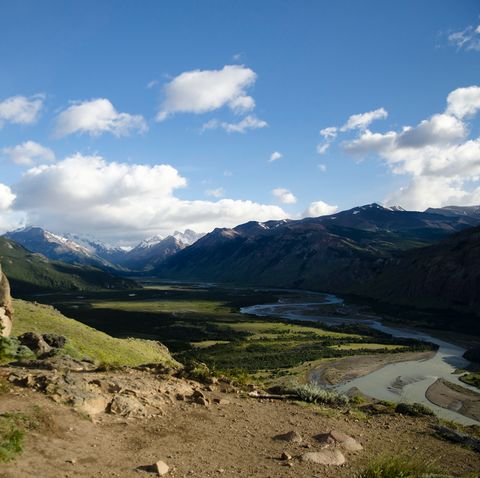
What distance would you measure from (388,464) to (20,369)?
702 inches

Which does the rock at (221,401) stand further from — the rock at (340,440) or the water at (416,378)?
the water at (416,378)

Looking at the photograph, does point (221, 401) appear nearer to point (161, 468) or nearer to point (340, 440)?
point (340, 440)

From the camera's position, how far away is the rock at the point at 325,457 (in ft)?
53.1

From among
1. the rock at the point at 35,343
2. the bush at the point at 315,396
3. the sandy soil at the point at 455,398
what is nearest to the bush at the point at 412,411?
the bush at the point at 315,396

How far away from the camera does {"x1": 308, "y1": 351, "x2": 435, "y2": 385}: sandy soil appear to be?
229 feet

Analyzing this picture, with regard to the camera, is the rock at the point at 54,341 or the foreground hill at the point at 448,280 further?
the foreground hill at the point at 448,280

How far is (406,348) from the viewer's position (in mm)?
97250

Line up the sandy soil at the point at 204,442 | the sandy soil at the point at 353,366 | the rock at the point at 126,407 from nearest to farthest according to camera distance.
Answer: the sandy soil at the point at 204,442
the rock at the point at 126,407
the sandy soil at the point at 353,366

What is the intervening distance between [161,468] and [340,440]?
8130 mm

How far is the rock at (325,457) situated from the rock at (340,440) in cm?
119

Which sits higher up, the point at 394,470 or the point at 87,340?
the point at 394,470

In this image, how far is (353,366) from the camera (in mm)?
78750

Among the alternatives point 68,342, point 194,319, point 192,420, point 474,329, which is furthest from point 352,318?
point 192,420

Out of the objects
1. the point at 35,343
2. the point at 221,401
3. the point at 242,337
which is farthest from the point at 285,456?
the point at 242,337
